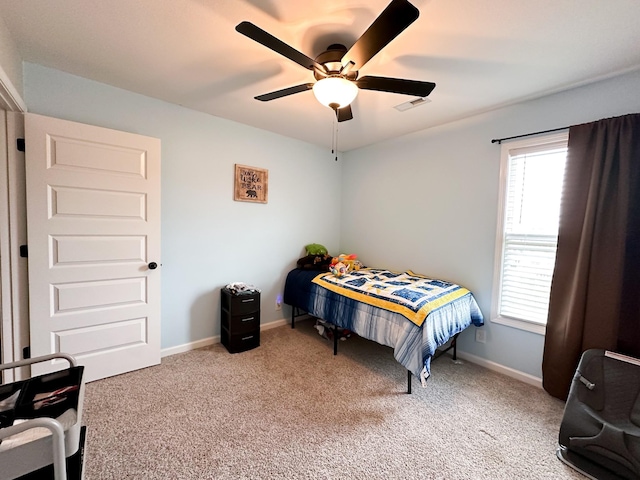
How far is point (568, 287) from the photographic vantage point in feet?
6.65

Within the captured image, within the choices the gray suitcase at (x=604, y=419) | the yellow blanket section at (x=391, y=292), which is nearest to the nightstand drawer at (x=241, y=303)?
Result: the yellow blanket section at (x=391, y=292)

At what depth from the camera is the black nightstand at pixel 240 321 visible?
9.01 feet

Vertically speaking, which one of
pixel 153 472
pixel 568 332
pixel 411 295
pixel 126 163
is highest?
pixel 126 163

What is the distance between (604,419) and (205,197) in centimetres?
351

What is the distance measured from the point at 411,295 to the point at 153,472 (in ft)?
6.81

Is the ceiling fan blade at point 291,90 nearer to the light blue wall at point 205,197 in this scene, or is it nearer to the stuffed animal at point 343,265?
the light blue wall at point 205,197

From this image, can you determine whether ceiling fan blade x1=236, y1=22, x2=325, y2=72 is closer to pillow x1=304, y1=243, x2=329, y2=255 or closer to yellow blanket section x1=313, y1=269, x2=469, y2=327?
yellow blanket section x1=313, y1=269, x2=469, y2=327

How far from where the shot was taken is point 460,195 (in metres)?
2.75

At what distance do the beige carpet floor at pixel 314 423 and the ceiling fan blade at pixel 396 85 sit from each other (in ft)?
7.30

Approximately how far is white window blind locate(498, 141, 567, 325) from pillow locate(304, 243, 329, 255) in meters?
2.11

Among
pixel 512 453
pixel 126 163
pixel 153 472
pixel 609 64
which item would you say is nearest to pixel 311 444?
pixel 153 472

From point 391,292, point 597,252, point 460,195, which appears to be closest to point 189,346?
point 391,292

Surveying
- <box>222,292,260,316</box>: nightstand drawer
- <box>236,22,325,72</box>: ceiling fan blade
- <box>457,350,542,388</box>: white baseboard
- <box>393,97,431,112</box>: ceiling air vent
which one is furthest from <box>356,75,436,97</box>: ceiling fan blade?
<box>457,350,542,388</box>: white baseboard

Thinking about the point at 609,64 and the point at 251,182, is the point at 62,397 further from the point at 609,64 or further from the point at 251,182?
the point at 609,64
